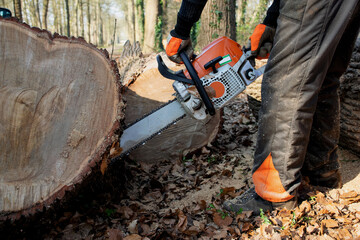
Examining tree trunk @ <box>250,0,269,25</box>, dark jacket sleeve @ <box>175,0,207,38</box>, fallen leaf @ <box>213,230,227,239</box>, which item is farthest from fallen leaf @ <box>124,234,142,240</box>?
tree trunk @ <box>250,0,269,25</box>

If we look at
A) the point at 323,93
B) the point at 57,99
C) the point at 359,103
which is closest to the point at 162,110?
the point at 57,99

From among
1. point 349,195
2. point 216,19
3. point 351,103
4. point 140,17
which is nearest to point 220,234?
point 349,195

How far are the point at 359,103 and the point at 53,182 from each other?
2.37m

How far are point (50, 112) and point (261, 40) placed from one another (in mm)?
1493

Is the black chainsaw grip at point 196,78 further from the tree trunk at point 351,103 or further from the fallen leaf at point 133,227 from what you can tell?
the tree trunk at point 351,103

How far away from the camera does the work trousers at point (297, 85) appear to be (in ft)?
4.79

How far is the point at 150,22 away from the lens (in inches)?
400

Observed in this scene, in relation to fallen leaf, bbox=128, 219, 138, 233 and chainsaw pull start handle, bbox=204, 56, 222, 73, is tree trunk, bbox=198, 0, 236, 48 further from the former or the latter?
fallen leaf, bbox=128, 219, 138, 233

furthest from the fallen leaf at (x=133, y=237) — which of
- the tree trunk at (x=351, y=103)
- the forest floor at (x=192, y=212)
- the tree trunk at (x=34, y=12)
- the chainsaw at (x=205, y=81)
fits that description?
the tree trunk at (x=34, y=12)

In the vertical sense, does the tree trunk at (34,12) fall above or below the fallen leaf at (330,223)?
below

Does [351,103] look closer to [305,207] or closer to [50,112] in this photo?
[305,207]

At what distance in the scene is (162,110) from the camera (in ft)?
6.93

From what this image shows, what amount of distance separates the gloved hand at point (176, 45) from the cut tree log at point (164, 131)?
0.82 meters

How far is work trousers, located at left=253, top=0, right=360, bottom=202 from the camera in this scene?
146 cm
